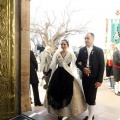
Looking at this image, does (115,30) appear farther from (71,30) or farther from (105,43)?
(71,30)

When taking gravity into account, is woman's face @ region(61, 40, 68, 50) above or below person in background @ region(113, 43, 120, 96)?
above

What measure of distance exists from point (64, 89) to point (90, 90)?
0.42m

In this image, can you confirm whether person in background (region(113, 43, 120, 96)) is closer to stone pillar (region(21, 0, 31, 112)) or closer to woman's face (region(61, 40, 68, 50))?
woman's face (region(61, 40, 68, 50))

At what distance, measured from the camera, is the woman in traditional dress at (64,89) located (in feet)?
10.8

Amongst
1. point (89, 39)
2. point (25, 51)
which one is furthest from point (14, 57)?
point (89, 39)

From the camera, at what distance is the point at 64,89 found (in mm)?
3299

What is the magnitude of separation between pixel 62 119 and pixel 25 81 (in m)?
0.88

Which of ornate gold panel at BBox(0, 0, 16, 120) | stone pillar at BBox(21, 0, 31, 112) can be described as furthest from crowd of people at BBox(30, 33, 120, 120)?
ornate gold panel at BBox(0, 0, 16, 120)

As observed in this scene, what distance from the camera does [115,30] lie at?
8.00 m

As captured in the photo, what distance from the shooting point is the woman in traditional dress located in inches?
129

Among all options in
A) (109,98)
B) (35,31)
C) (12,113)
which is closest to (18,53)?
(12,113)

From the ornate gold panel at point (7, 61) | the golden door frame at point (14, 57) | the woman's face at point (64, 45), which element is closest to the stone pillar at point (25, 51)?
the golden door frame at point (14, 57)

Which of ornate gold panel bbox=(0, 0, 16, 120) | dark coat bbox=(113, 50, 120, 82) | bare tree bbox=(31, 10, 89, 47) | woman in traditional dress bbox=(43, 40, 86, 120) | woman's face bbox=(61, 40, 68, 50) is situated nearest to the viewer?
ornate gold panel bbox=(0, 0, 16, 120)

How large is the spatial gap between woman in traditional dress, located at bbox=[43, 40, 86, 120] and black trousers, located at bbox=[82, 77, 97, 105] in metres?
0.09
